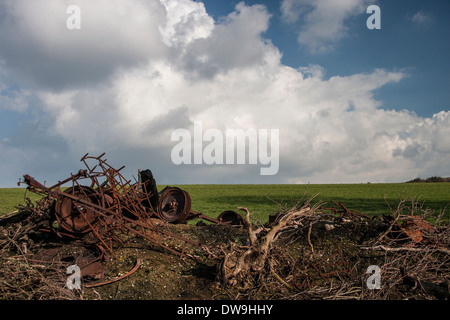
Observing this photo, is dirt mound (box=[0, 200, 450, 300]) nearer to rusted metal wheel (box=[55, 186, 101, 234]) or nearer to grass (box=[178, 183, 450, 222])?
rusted metal wheel (box=[55, 186, 101, 234])

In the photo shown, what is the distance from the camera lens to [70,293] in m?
5.55

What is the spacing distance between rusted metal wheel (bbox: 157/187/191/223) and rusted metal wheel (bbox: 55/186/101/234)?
2.28 meters

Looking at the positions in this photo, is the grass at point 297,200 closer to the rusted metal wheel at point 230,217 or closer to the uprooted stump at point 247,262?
the rusted metal wheel at point 230,217

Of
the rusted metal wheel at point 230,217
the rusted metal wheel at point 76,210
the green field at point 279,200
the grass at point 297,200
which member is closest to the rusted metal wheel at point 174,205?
the rusted metal wheel at point 230,217

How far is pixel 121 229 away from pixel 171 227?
1.31 meters

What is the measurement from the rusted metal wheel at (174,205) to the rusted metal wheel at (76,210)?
89.6 inches

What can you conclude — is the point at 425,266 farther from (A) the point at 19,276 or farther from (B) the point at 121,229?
(A) the point at 19,276

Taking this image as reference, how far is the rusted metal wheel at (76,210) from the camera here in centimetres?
724

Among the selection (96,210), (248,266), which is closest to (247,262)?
(248,266)

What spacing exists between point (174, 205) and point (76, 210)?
9.40 ft

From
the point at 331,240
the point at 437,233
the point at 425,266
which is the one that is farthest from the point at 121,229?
the point at 437,233

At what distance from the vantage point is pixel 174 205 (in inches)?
383

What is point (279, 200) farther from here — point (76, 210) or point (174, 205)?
point (76, 210)

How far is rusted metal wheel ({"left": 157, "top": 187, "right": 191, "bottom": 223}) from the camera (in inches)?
377
